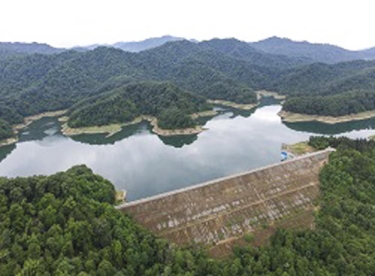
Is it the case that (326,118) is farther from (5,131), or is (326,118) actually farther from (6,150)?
(5,131)

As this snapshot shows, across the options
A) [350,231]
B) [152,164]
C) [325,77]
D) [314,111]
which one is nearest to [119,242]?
[350,231]

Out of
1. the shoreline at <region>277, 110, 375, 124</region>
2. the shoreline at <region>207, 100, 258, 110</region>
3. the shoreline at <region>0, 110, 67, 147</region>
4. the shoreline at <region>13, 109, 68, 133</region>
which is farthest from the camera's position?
the shoreline at <region>207, 100, 258, 110</region>

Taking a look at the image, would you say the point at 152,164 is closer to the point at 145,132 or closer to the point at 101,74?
the point at 145,132

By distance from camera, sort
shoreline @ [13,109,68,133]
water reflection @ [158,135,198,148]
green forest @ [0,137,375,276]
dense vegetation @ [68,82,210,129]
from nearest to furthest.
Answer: green forest @ [0,137,375,276] < water reflection @ [158,135,198,148] < dense vegetation @ [68,82,210,129] < shoreline @ [13,109,68,133]

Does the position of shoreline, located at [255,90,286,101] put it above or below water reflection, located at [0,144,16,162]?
below

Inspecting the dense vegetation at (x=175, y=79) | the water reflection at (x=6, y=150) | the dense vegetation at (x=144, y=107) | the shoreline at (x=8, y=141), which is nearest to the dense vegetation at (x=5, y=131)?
the shoreline at (x=8, y=141)

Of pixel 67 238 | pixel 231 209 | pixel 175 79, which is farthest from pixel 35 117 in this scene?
pixel 67 238

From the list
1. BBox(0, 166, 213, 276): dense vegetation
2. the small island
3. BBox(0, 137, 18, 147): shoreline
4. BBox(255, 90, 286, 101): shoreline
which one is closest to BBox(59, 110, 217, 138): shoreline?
the small island

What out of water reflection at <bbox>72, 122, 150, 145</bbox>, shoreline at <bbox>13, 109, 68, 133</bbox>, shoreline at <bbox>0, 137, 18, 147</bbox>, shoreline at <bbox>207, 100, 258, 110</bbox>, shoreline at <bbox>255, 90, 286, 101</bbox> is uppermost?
shoreline at <bbox>0, 137, 18, 147</bbox>

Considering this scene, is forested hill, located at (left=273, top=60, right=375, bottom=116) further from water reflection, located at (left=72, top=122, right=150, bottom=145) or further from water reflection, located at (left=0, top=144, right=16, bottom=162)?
water reflection, located at (left=0, top=144, right=16, bottom=162)
